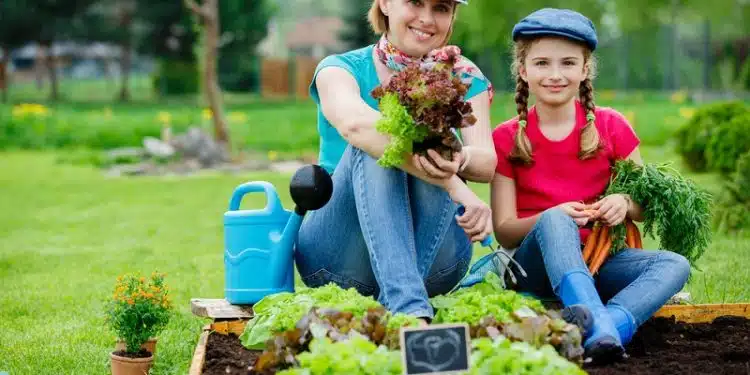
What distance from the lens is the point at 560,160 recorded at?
4.50 meters

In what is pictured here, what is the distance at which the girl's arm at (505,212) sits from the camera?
14.6 feet

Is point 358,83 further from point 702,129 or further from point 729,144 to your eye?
point 702,129

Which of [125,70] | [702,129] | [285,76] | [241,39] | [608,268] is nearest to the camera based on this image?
[608,268]

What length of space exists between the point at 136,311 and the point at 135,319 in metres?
0.03

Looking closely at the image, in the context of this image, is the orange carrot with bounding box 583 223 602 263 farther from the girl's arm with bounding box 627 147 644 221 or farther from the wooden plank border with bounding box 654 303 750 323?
the wooden plank border with bounding box 654 303 750 323

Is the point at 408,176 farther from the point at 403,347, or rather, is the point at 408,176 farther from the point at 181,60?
the point at 181,60

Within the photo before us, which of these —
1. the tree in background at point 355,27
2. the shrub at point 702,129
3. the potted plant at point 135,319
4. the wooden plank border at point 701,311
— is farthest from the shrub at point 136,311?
the tree in background at point 355,27

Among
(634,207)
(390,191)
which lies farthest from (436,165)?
(634,207)

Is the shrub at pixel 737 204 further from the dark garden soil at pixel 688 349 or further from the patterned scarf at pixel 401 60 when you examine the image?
the patterned scarf at pixel 401 60

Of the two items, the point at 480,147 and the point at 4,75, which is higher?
the point at 480,147

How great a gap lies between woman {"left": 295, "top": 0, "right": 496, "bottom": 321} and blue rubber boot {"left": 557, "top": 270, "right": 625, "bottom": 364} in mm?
376

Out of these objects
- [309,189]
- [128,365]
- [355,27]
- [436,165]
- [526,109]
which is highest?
[355,27]

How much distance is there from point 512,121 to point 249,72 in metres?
28.7

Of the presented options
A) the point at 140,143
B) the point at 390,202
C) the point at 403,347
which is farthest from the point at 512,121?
the point at 140,143
